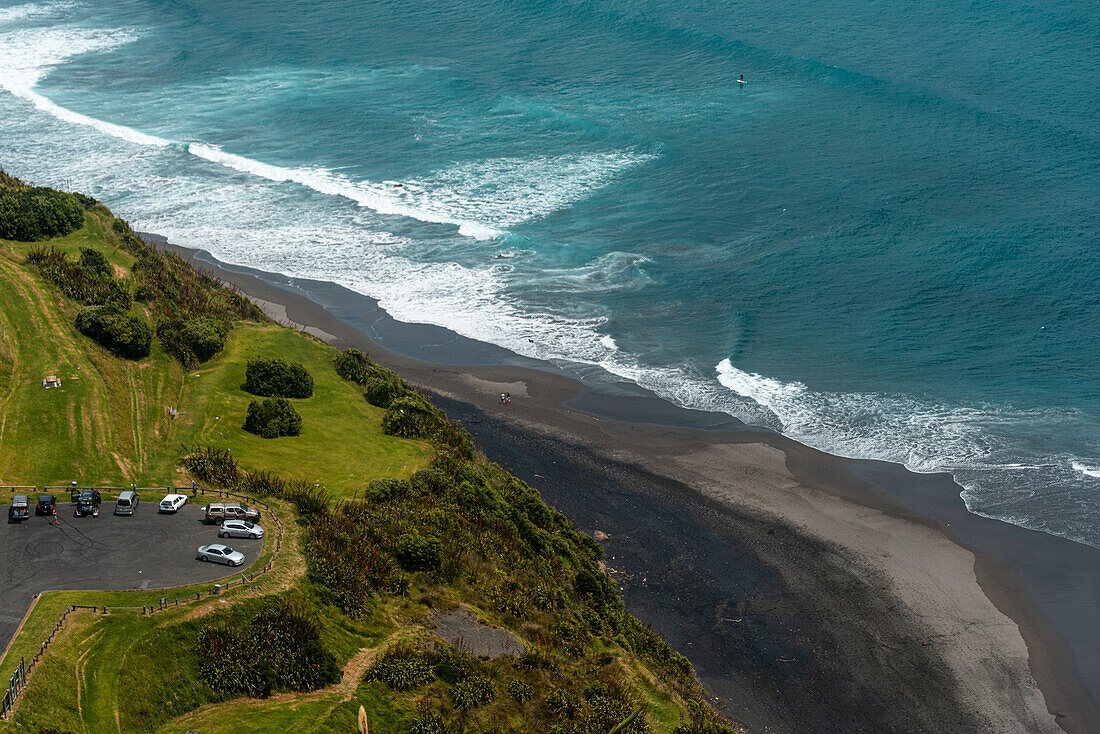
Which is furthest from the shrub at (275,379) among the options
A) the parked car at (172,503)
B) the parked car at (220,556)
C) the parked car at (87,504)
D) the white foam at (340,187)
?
the white foam at (340,187)

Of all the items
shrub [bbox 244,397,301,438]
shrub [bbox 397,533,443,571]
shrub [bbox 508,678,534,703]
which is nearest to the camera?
shrub [bbox 508,678,534,703]

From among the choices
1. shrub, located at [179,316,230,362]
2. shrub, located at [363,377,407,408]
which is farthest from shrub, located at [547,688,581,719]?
shrub, located at [179,316,230,362]

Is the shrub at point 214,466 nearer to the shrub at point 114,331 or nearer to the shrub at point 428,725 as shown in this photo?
the shrub at point 114,331

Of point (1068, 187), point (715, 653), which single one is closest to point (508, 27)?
point (1068, 187)

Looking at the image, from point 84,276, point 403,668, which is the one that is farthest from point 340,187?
point 403,668

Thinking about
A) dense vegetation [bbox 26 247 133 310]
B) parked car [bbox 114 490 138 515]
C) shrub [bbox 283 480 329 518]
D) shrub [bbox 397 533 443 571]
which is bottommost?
shrub [bbox 397 533 443 571]

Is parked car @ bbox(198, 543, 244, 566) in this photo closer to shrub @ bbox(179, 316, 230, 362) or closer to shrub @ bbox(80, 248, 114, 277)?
shrub @ bbox(179, 316, 230, 362)
